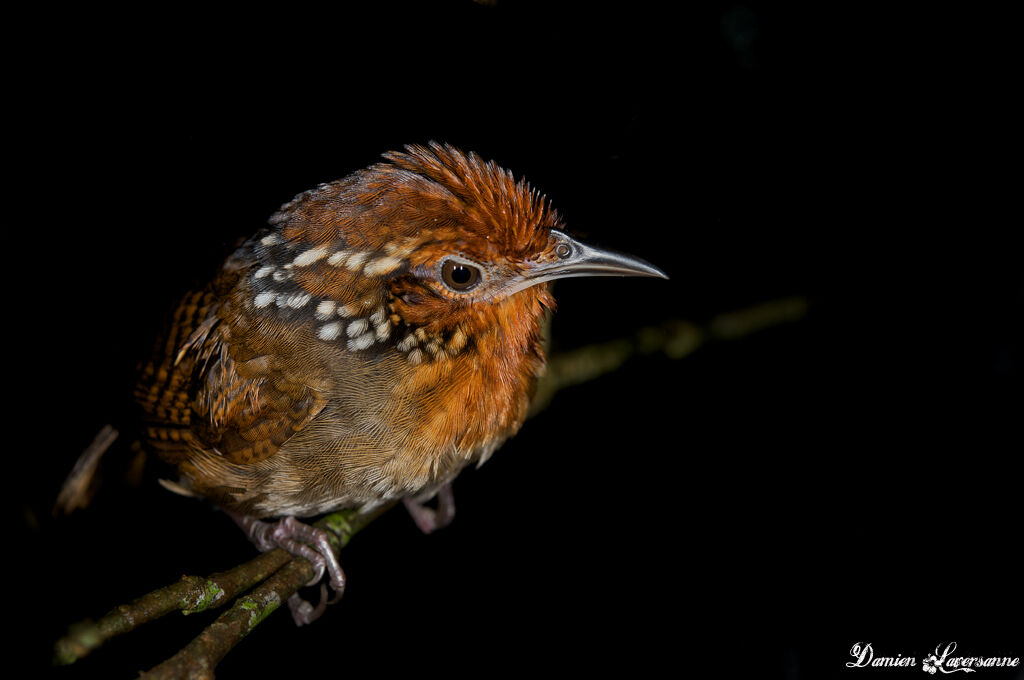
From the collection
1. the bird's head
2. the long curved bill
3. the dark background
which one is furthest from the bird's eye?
the dark background

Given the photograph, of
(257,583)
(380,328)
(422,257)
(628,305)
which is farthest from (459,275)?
(628,305)

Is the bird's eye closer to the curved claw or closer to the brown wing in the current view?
the brown wing

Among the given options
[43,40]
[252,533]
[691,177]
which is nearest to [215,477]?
[252,533]

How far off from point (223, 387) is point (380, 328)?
610 millimetres

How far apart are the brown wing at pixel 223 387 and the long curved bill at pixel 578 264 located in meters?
0.76

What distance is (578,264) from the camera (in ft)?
7.88

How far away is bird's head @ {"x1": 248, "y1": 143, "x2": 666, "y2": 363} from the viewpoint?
2.31 meters

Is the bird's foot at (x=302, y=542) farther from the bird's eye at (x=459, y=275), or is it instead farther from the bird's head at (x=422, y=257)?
the bird's eye at (x=459, y=275)

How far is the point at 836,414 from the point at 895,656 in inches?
60.9

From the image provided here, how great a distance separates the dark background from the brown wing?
9.6 inches

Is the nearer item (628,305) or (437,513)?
(437,513)
